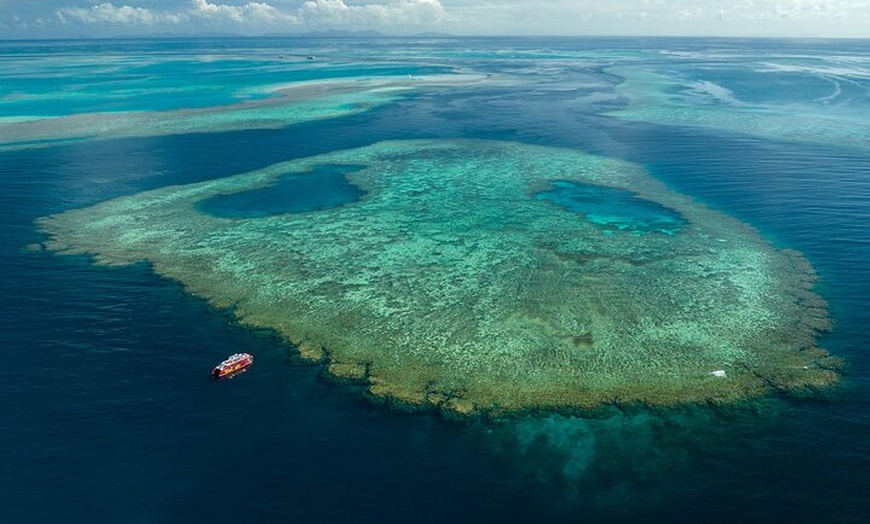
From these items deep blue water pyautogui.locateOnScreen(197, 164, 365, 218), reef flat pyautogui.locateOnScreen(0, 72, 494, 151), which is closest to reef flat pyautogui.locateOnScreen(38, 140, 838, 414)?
deep blue water pyautogui.locateOnScreen(197, 164, 365, 218)

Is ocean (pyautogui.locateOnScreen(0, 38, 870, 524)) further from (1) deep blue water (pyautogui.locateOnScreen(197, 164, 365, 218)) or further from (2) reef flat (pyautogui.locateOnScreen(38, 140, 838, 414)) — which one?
(1) deep blue water (pyautogui.locateOnScreen(197, 164, 365, 218))

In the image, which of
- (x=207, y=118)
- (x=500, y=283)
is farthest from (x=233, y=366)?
(x=207, y=118)

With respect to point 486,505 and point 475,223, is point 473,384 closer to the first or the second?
point 486,505

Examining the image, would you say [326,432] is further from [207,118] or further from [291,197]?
[207,118]

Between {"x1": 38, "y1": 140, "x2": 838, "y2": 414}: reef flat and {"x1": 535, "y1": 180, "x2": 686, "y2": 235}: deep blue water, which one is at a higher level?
{"x1": 535, "y1": 180, "x2": 686, "y2": 235}: deep blue water

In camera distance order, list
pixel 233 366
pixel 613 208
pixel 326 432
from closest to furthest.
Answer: pixel 326 432 < pixel 233 366 < pixel 613 208

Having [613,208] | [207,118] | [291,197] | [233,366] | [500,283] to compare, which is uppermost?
[207,118]

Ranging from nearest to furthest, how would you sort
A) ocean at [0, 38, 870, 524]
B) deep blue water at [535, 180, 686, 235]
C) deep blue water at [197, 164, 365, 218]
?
ocean at [0, 38, 870, 524], deep blue water at [535, 180, 686, 235], deep blue water at [197, 164, 365, 218]
